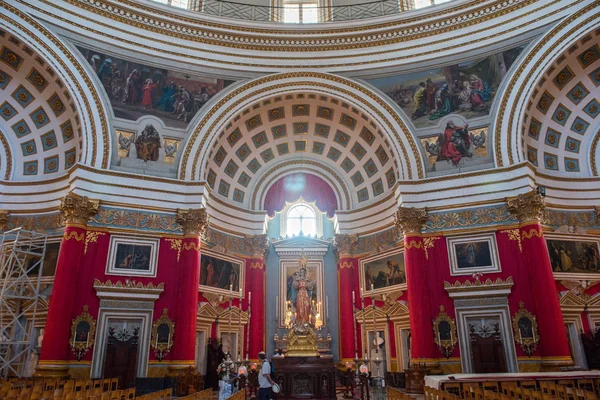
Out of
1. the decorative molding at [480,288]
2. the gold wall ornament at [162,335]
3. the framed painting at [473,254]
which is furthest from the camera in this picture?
the framed painting at [473,254]

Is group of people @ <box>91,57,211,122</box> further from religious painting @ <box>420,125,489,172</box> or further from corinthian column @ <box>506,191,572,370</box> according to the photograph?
corinthian column @ <box>506,191,572,370</box>

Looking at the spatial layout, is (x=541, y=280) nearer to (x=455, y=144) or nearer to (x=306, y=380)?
(x=455, y=144)

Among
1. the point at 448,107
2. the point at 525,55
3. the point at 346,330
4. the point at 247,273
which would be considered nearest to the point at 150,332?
the point at 247,273

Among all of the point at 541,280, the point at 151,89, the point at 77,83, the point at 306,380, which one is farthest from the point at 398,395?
the point at 77,83

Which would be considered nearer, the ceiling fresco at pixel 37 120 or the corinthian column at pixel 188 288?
the corinthian column at pixel 188 288

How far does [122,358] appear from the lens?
51.0 feet

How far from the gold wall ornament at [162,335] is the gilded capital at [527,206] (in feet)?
43.5

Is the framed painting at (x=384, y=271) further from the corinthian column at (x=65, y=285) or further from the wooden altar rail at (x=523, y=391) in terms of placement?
the corinthian column at (x=65, y=285)

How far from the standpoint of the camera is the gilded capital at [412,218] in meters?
17.6

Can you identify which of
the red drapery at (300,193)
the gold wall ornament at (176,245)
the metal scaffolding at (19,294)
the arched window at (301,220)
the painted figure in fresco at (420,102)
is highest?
the painted figure in fresco at (420,102)

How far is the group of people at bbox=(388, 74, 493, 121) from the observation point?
18531 millimetres

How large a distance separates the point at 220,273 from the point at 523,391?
14.7 metres

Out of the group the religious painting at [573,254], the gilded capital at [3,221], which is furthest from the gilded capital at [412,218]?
the gilded capital at [3,221]

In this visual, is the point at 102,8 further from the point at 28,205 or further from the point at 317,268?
the point at 317,268
